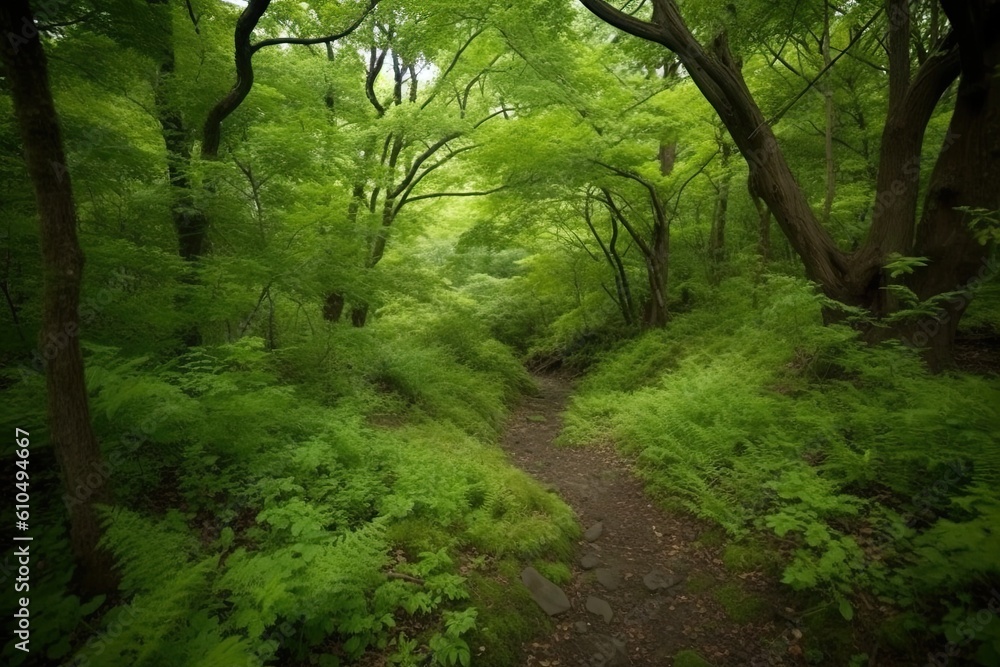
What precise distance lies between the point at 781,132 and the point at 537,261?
741 centimetres

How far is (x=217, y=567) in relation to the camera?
350cm

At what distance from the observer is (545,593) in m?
4.28

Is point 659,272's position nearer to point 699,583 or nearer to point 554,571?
point 699,583

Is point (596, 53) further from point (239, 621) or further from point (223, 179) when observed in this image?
point (239, 621)

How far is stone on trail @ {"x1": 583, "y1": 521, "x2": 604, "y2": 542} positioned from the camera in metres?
5.33

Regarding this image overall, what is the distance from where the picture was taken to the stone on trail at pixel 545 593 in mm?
4152

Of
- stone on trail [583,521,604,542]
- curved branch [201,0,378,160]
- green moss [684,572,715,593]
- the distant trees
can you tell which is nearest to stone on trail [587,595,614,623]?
green moss [684,572,715,593]

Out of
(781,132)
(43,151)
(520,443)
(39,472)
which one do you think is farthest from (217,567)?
(781,132)

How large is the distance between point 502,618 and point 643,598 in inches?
59.4

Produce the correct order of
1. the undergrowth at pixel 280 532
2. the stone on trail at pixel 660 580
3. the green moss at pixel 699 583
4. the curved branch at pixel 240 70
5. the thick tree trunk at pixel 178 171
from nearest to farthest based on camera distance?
1. the undergrowth at pixel 280 532
2. the green moss at pixel 699 583
3. the stone on trail at pixel 660 580
4. the curved branch at pixel 240 70
5. the thick tree trunk at pixel 178 171

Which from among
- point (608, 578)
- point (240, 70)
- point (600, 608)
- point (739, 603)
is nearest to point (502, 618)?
point (600, 608)

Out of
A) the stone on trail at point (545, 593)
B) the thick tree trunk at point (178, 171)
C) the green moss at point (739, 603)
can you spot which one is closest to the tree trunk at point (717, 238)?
the green moss at point (739, 603)

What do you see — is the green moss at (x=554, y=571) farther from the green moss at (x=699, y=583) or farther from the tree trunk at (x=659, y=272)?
the tree trunk at (x=659, y=272)

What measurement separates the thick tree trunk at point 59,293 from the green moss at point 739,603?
5.08 metres
